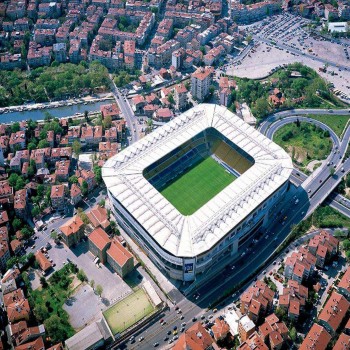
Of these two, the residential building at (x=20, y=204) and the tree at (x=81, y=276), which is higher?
the residential building at (x=20, y=204)

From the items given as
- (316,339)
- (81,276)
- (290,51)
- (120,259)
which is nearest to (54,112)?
(81,276)

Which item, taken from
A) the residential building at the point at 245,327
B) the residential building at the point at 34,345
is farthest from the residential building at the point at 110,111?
the residential building at the point at 245,327

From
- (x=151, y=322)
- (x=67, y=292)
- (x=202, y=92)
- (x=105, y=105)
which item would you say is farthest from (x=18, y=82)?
(x=151, y=322)

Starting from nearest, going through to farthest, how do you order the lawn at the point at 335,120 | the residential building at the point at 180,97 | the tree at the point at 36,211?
the tree at the point at 36,211 → the lawn at the point at 335,120 → the residential building at the point at 180,97

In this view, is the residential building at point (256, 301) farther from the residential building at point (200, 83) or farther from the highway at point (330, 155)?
the residential building at point (200, 83)

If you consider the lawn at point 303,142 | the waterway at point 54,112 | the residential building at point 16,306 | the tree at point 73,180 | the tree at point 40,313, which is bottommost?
the tree at point 40,313
